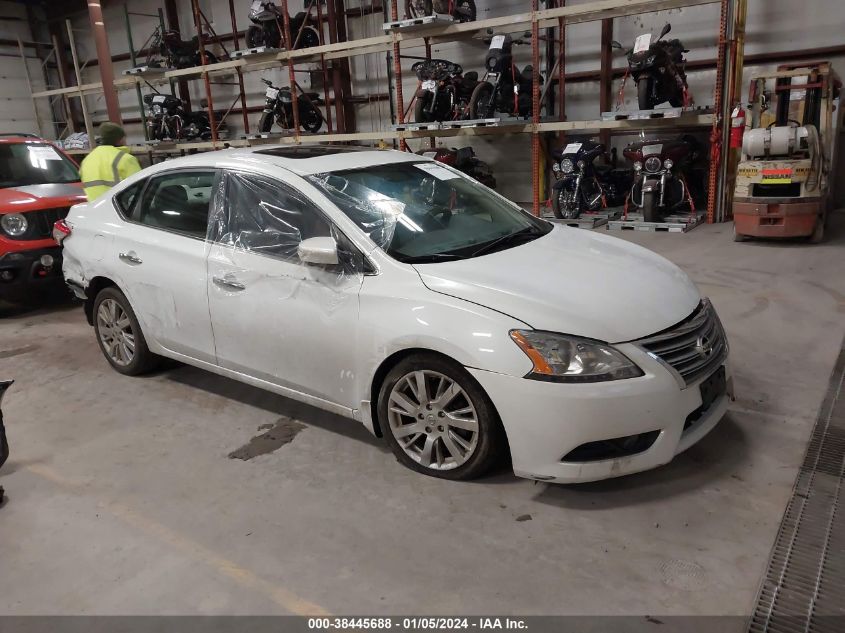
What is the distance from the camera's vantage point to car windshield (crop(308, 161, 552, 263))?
282cm

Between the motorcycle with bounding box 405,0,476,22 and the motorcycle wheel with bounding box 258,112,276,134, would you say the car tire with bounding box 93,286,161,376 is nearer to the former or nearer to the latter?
the motorcycle with bounding box 405,0,476,22

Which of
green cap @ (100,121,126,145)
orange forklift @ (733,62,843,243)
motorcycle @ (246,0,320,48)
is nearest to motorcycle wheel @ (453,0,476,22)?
motorcycle @ (246,0,320,48)

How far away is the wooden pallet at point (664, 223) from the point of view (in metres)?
7.55

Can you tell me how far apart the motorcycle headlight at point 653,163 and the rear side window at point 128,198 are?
6.04m

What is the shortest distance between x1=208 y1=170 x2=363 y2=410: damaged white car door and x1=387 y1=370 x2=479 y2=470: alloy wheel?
0.80 ft

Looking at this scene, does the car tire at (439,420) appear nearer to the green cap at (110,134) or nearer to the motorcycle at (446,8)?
the green cap at (110,134)

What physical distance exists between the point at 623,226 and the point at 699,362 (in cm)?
581

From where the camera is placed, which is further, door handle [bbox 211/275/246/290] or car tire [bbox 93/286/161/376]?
car tire [bbox 93/286/161/376]

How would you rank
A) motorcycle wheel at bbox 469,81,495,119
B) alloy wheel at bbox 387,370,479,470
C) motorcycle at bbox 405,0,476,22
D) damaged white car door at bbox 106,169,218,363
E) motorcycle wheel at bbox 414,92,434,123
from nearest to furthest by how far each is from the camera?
alloy wheel at bbox 387,370,479,470 < damaged white car door at bbox 106,169,218,363 < motorcycle wheel at bbox 469,81,495,119 < motorcycle at bbox 405,0,476,22 < motorcycle wheel at bbox 414,92,434,123

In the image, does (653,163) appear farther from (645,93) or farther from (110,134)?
Answer: (110,134)

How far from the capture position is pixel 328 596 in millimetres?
2057

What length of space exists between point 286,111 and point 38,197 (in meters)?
6.22

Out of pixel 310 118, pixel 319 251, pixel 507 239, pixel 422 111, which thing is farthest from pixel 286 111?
pixel 319 251

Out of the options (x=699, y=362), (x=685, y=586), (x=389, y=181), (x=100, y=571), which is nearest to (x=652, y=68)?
(x=389, y=181)
